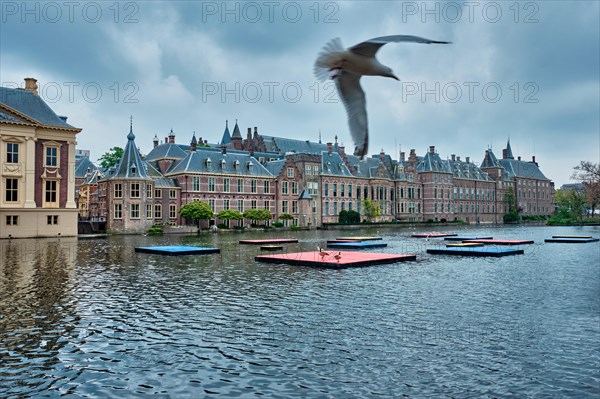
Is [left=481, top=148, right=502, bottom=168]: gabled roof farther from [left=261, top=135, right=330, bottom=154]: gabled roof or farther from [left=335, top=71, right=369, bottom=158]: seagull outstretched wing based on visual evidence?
[left=335, top=71, right=369, bottom=158]: seagull outstretched wing

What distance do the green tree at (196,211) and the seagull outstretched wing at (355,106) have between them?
70.0 meters

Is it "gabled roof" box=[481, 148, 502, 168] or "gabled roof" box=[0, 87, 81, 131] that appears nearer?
"gabled roof" box=[0, 87, 81, 131]

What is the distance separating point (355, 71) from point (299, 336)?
Result: 11074 mm

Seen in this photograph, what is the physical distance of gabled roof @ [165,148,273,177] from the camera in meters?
78.2

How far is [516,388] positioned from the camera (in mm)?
9969

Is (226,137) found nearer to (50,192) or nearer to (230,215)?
(230,215)

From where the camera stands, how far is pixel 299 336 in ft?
43.0

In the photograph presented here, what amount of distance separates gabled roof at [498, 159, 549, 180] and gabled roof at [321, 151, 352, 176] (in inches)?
2562

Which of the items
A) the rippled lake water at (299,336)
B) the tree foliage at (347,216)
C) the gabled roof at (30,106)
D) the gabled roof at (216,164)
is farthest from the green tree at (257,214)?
the rippled lake water at (299,336)

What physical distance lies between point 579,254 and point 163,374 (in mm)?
32259

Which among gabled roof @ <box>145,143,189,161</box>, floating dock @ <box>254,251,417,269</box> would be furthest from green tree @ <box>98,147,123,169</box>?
floating dock @ <box>254,251,417,269</box>

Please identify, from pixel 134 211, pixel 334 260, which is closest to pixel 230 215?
pixel 134 211

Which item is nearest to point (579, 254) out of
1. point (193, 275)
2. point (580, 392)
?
point (193, 275)

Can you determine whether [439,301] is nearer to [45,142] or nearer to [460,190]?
[45,142]
